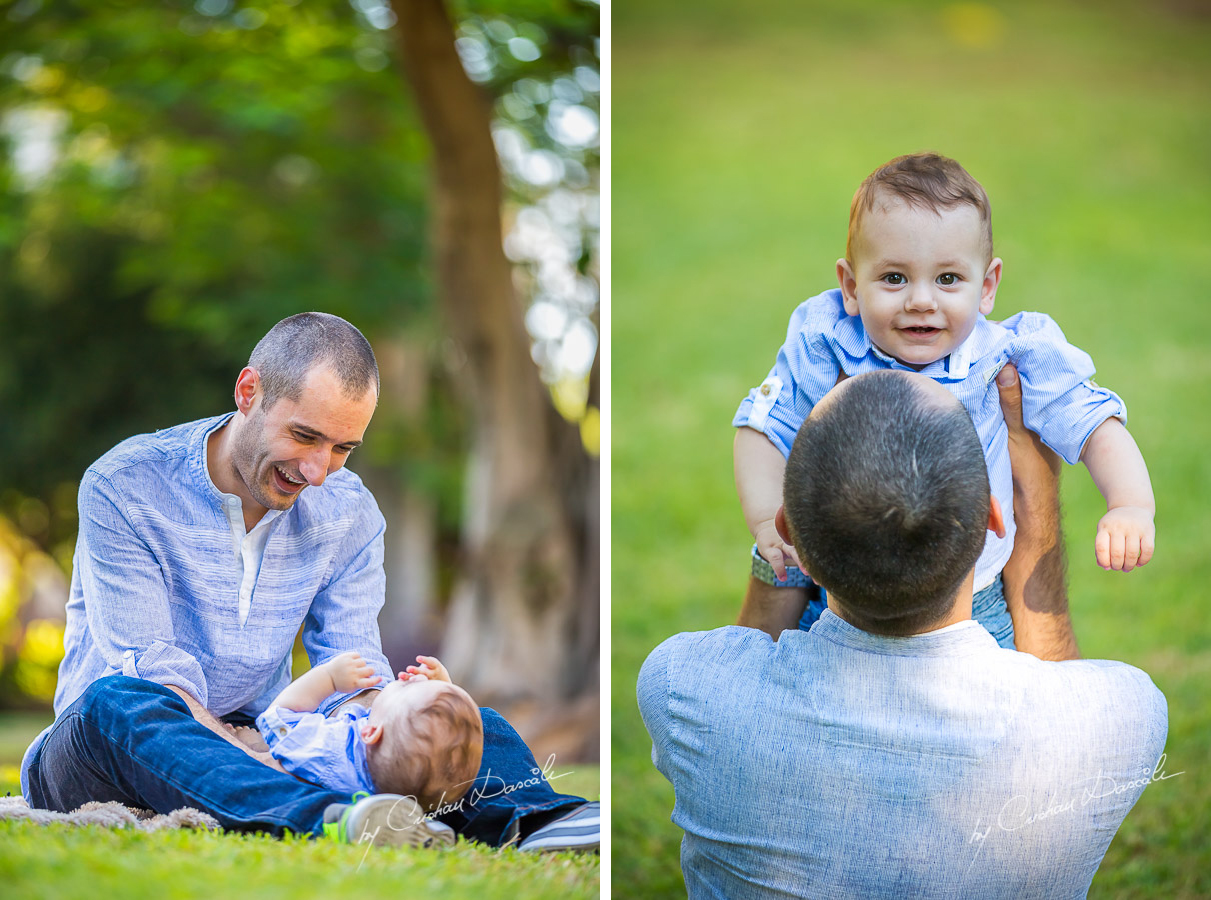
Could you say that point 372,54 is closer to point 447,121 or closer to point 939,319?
point 447,121

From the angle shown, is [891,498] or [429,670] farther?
[429,670]

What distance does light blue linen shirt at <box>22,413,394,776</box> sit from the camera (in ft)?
7.12

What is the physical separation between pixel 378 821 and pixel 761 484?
0.99 m

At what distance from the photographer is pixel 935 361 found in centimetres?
223

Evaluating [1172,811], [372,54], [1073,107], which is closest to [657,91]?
[1073,107]

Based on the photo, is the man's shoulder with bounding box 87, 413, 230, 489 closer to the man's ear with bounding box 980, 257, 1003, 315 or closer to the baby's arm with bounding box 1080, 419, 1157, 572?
the man's ear with bounding box 980, 257, 1003, 315

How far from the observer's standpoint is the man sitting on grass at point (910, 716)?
1.88 meters

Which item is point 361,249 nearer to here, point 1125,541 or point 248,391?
point 248,391

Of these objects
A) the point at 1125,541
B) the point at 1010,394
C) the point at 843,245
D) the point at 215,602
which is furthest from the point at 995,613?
the point at 843,245

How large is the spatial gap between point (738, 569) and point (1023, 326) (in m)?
4.07

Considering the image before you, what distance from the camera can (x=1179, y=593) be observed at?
5062 mm

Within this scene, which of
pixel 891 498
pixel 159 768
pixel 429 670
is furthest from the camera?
pixel 429 670

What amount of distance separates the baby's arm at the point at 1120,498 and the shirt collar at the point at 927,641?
0.91ft

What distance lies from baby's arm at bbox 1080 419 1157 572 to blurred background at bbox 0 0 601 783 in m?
1.77
